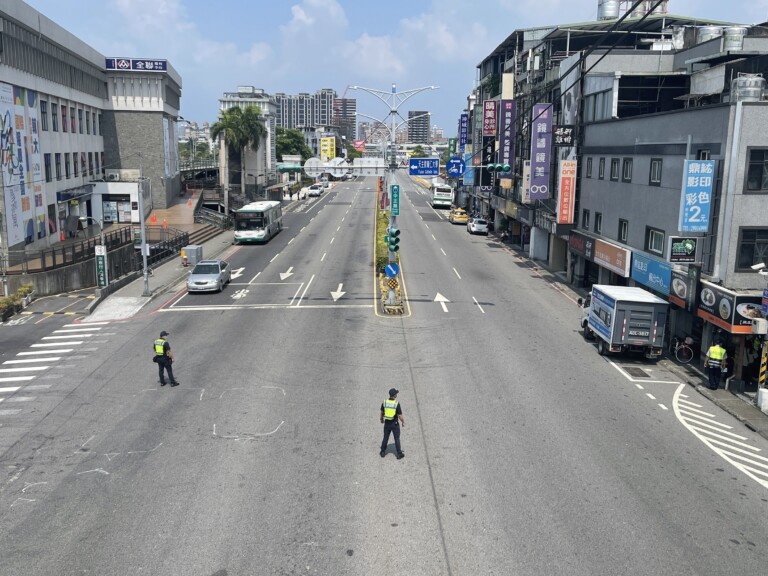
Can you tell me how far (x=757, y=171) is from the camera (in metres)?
23.2

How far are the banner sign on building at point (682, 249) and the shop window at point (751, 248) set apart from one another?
1.49m

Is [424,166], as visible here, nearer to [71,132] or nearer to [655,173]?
[655,173]

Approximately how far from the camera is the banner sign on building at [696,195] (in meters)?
23.6

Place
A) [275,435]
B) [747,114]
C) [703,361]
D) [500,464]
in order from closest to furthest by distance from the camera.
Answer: [500,464], [275,435], [747,114], [703,361]

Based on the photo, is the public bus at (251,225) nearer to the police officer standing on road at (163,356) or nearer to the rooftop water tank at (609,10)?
the police officer standing on road at (163,356)

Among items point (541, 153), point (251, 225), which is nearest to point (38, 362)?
point (251, 225)

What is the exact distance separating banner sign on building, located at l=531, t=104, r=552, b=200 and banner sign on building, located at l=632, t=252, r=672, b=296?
17.5 m

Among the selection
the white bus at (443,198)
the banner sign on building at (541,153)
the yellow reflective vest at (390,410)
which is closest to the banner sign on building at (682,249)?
the yellow reflective vest at (390,410)

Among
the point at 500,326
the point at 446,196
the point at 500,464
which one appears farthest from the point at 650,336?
the point at 446,196

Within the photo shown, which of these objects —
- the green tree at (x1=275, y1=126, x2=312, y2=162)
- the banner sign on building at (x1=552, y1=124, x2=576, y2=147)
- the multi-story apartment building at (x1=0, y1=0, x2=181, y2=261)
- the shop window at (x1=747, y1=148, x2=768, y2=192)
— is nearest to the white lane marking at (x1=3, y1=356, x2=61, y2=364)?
the multi-story apartment building at (x1=0, y1=0, x2=181, y2=261)

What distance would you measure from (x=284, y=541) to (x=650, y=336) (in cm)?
1767

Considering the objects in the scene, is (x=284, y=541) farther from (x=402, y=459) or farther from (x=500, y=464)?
(x=500, y=464)

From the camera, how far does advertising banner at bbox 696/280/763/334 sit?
850 inches

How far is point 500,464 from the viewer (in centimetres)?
1574
